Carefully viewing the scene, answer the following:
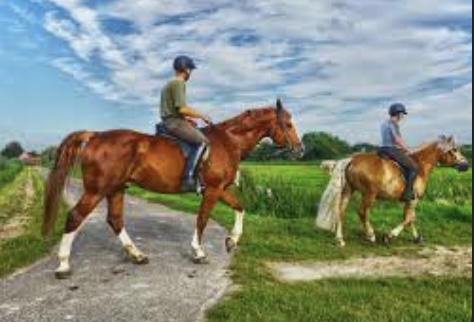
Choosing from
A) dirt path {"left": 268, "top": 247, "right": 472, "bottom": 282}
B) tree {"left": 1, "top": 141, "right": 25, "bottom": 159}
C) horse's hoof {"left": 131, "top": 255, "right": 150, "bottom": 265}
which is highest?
horse's hoof {"left": 131, "top": 255, "right": 150, "bottom": 265}

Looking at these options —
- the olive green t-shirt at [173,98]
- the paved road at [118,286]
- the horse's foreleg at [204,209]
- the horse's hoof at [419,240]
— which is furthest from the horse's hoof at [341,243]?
the olive green t-shirt at [173,98]

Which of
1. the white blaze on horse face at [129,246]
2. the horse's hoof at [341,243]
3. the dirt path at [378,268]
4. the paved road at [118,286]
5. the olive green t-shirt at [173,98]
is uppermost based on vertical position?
the olive green t-shirt at [173,98]

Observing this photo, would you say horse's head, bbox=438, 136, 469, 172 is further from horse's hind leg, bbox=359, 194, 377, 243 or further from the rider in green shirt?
the rider in green shirt

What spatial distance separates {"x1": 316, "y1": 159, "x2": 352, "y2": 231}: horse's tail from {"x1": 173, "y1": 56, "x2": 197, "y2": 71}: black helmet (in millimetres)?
5029

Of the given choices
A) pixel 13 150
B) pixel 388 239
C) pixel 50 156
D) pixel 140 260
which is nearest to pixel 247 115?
pixel 140 260

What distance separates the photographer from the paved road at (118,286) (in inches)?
297

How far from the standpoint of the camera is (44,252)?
453 inches

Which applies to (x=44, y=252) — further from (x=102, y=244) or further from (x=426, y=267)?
(x=426, y=267)

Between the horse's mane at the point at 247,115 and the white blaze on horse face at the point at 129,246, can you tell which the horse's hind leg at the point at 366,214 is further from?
the white blaze on horse face at the point at 129,246

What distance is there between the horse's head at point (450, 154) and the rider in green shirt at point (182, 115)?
240 inches

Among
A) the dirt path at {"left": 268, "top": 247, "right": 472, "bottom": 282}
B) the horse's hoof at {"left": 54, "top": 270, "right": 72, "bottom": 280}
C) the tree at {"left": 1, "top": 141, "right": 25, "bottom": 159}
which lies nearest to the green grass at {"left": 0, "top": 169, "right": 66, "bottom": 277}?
the horse's hoof at {"left": 54, "top": 270, "right": 72, "bottom": 280}

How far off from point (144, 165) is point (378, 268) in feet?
13.5

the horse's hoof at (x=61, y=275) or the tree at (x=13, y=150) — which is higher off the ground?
the horse's hoof at (x=61, y=275)

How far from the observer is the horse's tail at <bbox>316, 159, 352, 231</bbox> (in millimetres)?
14211
